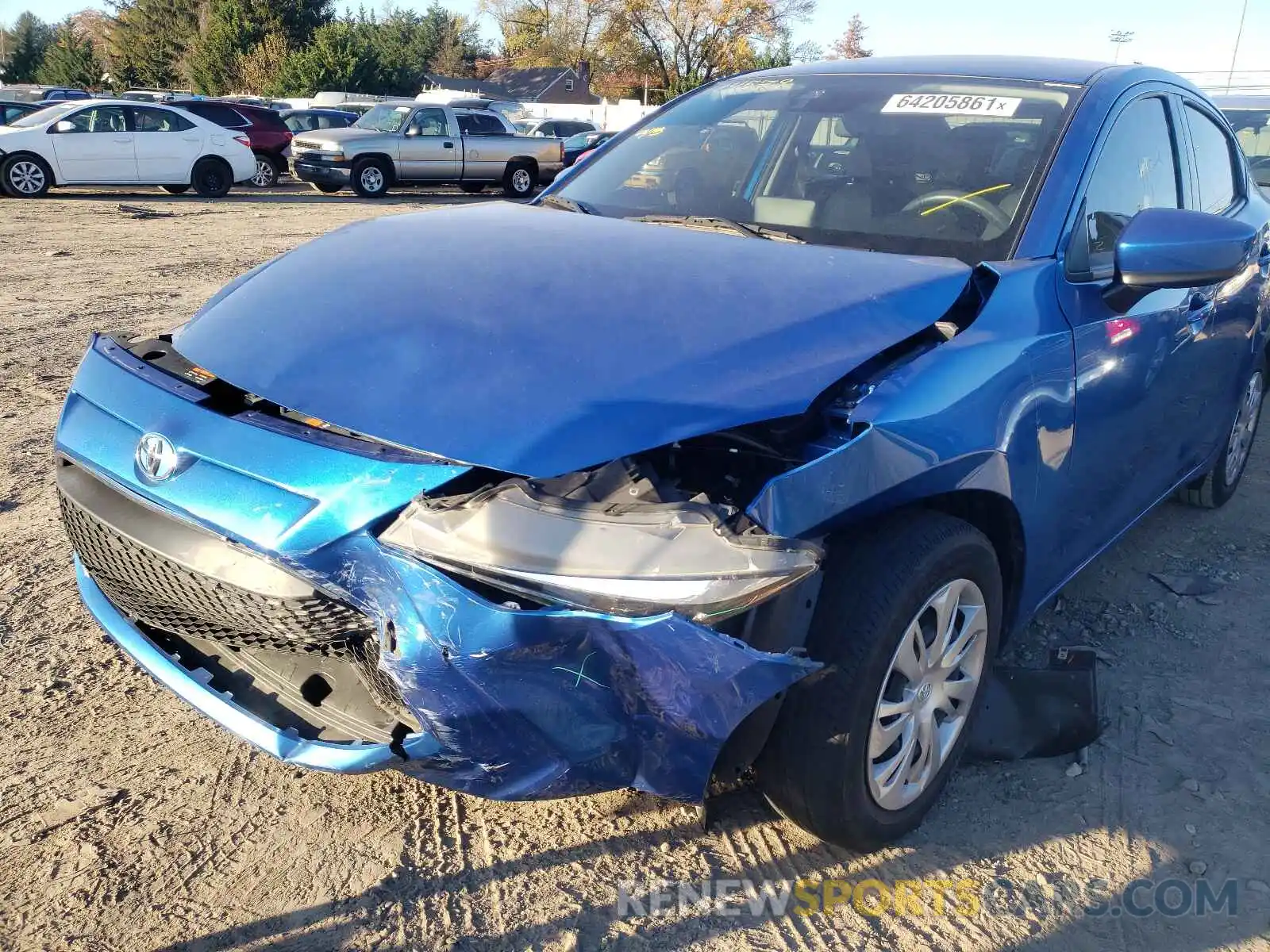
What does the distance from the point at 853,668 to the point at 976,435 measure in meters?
0.61

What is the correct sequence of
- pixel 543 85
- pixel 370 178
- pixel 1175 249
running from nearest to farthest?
pixel 1175 249 < pixel 370 178 < pixel 543 85

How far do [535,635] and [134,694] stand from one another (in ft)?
5.51

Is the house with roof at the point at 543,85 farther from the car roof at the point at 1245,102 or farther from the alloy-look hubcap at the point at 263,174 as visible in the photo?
the car roof at the point at 1245,102

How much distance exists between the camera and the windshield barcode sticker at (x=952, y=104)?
Result: 10.2 ft

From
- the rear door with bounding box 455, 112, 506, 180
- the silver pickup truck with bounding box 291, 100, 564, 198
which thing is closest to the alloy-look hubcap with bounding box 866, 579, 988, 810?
the silver pickup truck with bounding box 291, 100, 564, 198

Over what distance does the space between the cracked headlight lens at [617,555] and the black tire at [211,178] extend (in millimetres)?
17116

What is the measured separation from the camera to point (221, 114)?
63.6ft

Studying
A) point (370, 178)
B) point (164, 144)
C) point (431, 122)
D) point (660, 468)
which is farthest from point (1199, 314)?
point (431, 122)

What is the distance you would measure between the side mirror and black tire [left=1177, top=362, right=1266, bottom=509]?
1.91m

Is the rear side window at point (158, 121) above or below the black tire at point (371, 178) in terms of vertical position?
above

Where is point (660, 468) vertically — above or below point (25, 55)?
below

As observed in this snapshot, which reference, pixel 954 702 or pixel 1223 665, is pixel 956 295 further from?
pixel 1223 665

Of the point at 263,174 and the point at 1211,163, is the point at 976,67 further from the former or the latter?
the point at 263,174

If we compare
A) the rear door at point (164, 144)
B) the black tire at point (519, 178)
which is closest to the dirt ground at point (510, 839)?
the rear door at point (164, 144)
